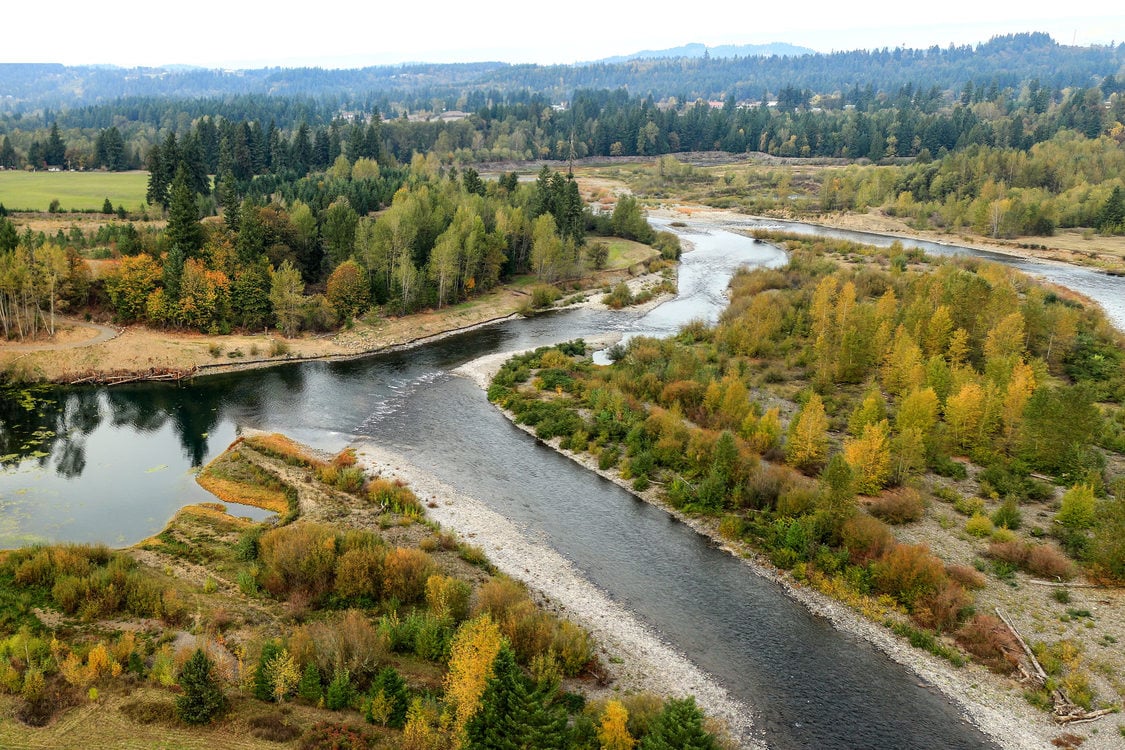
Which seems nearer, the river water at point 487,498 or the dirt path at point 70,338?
the river water at point 487,498

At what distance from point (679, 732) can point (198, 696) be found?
55.5 feet

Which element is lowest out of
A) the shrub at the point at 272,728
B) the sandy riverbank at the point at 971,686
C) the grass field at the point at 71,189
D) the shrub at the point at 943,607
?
the sandy riverbank at the point at 971,686

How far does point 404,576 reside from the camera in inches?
1401

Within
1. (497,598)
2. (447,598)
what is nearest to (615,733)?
(497,598)

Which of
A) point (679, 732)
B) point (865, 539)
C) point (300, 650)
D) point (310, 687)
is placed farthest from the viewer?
point (865, 539)

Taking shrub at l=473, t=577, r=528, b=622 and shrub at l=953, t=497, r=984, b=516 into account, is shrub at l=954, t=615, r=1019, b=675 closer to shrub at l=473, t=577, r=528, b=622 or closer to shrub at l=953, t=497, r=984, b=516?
shrub at l=953, t=497, r=984, b=516

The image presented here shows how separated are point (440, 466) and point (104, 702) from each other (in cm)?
2544

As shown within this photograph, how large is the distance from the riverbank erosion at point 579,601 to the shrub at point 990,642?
11310 mm

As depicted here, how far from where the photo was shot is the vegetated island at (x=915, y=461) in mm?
33750

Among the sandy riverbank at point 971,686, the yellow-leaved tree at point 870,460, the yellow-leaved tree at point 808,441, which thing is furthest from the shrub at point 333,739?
the yellow-leaved tree at point 808,441

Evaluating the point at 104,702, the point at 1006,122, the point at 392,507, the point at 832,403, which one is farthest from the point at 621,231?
the point at 1006,122

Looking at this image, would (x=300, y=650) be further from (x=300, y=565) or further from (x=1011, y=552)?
(x=1011, y=552)

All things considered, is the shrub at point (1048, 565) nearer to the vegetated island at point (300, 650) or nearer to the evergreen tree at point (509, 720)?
the vegetated island at point (300, 650)

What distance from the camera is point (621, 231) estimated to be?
4798 inches
